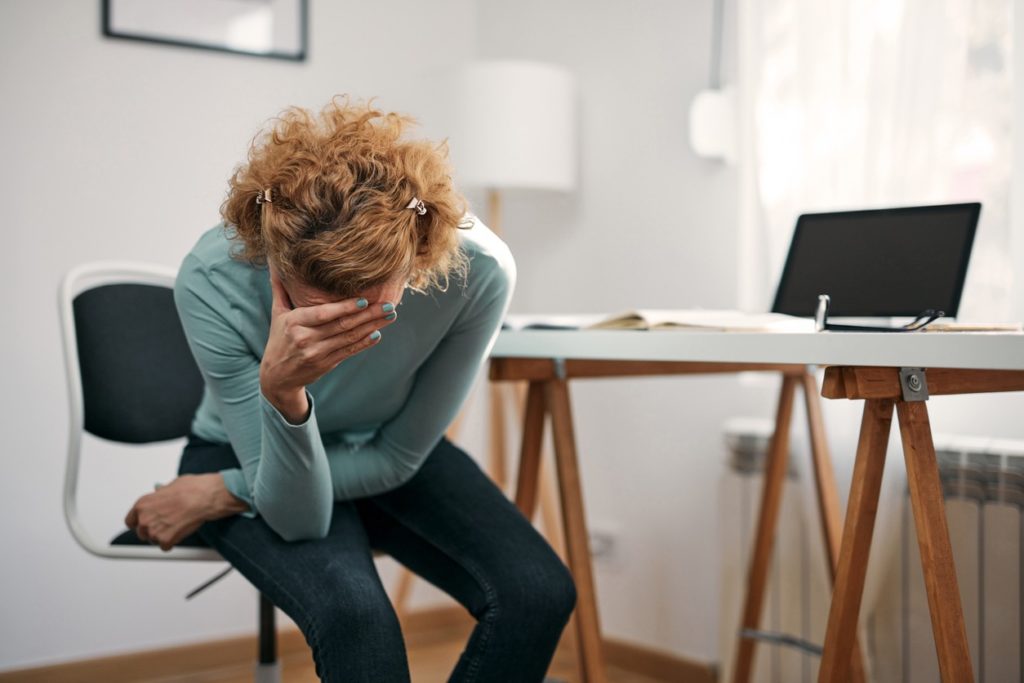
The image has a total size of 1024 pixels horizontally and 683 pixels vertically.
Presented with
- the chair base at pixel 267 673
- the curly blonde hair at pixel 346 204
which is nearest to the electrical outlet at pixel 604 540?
the chair base at pixel 267 673

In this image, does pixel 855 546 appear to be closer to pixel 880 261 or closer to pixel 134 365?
pixel 880 261

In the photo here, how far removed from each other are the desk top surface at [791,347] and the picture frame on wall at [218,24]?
4.22 feet

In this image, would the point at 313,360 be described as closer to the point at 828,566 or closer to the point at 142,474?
the point at 828,566

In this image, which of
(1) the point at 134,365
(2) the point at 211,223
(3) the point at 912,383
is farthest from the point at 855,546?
(2) the point at 211,223

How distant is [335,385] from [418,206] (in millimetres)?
332

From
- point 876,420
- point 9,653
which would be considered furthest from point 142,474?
point 876,420

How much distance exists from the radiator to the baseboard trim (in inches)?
9.9

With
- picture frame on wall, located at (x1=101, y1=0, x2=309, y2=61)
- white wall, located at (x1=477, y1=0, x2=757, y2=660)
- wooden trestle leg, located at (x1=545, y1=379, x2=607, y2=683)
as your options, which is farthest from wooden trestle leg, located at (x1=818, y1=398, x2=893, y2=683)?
picture frame on wall, located at (x1=101, y1=0, x2=309, y2=61)

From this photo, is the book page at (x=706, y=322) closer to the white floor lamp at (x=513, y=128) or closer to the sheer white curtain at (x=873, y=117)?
the sheer white curtain at (x=873, y=117)

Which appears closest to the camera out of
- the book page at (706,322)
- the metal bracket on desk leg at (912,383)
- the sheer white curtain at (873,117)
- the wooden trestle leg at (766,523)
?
the metal bracket on desk leg at (912,383)

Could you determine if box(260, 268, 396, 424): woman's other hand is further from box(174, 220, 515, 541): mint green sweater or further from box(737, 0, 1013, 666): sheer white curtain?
box(737, 0, 1013, 666): sheer white curtain

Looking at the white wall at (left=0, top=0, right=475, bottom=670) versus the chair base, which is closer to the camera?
the chair base

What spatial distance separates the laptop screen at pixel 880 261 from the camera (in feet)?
4.53

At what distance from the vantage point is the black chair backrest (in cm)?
159
